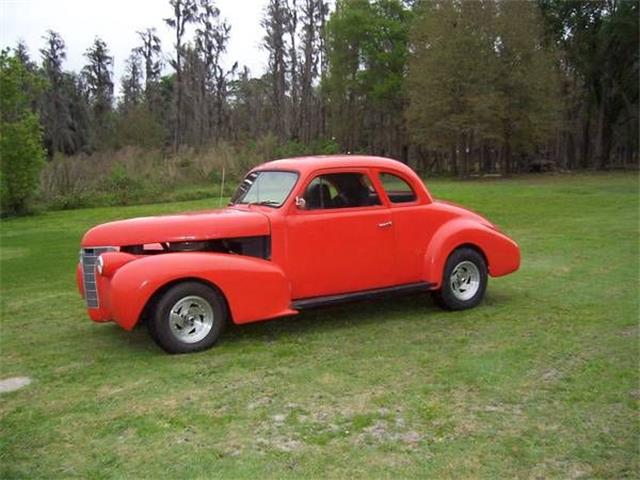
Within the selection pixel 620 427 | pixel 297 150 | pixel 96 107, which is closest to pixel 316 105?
pixel 297 150

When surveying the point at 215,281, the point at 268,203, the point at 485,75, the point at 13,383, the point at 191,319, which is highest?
the point at 485,75

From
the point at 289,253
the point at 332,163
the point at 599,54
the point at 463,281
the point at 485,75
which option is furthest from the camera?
the point at 599,54

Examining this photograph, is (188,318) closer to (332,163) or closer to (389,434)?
(332,163)

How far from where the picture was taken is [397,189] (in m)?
6.89

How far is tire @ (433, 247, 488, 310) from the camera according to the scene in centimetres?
698

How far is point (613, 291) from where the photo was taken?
7742 millimetres

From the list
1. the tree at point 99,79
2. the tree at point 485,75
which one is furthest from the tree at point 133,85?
the tree at point 485,75

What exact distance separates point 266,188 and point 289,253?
3.06ft

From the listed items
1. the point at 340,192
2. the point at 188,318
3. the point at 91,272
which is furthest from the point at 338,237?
the point at 91,272

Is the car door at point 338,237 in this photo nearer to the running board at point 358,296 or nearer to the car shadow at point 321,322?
the running board at point 358,296

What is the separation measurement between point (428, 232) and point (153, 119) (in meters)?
46.6

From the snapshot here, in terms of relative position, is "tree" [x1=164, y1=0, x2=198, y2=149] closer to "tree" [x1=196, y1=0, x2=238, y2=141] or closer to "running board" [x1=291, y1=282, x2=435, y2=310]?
"tree" [x1=196, y1=0, x2=238, y2=141]

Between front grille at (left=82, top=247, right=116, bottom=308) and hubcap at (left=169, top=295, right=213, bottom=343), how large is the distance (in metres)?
0.86

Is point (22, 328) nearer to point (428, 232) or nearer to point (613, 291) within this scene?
point (428, 232)
